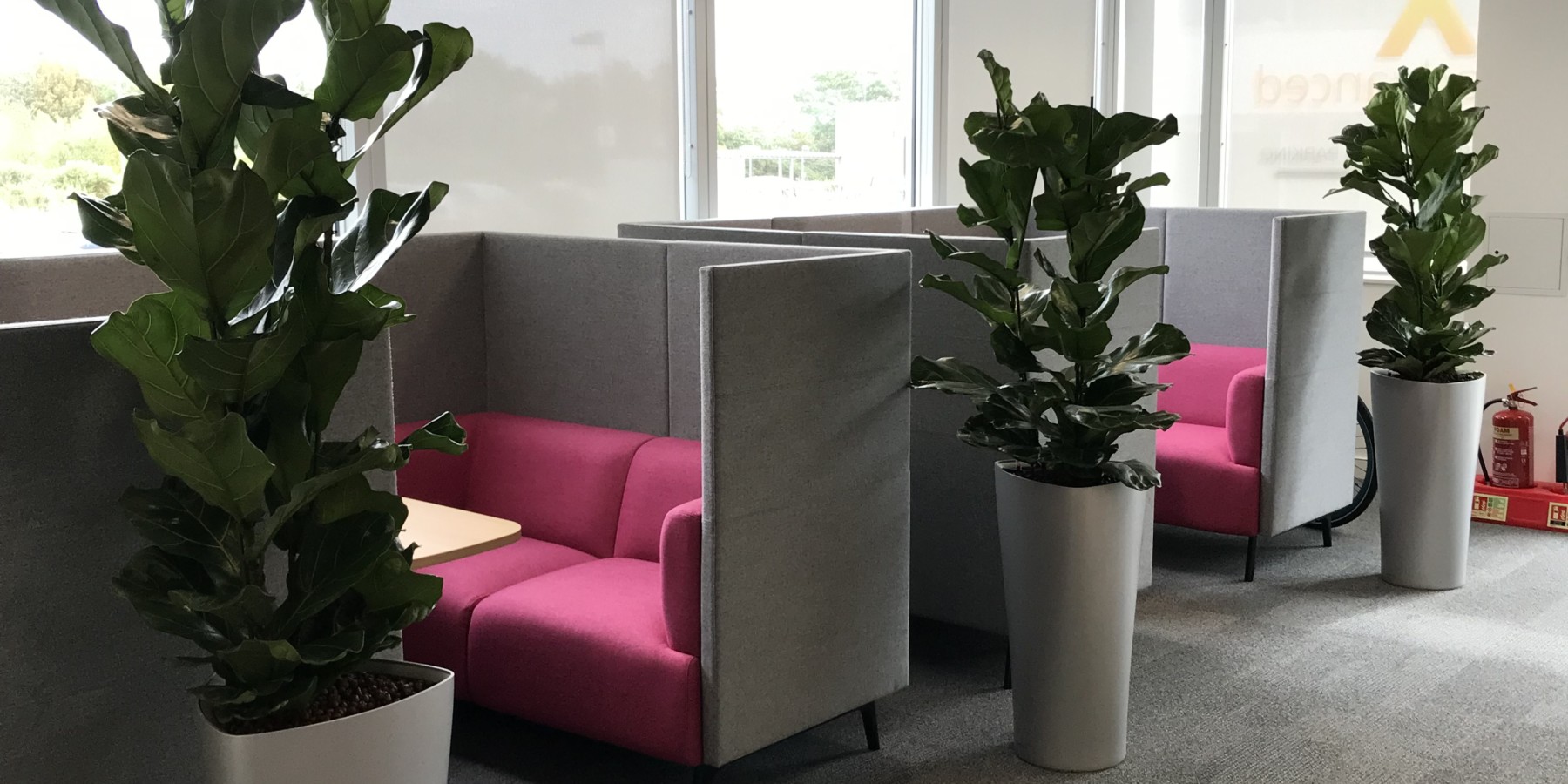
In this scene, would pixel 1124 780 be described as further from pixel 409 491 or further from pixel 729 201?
pixel 729 201

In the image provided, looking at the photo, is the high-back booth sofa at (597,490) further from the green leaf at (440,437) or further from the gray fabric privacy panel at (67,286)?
the green leaf at (440,437)

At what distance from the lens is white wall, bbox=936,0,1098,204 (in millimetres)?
7105

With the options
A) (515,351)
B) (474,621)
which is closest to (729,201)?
(515,351)

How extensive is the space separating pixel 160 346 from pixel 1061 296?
198 centimetres

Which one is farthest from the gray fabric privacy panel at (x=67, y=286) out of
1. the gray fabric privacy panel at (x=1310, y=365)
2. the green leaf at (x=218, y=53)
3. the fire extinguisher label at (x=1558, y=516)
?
the fire extinguisher label at (x=1558, y=516)

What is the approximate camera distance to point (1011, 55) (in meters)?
7.39

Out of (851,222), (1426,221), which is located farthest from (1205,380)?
(851,222)

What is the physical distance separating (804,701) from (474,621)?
2.72 ft

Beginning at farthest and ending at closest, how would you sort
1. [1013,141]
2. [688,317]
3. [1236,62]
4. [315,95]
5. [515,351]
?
[1236,62] → [515,351] → [688,317] → [1013,141] → [315,95]

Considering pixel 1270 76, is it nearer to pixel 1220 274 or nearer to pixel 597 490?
pixel 1220 274

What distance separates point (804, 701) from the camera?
10.5 feet

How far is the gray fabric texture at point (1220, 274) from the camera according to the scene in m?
5.48

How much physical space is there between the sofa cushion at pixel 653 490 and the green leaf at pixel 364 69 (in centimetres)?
180

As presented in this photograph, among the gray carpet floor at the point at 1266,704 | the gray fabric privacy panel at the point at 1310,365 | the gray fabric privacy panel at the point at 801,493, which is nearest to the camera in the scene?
the gray fabric privacy panel at the point at 801,493
